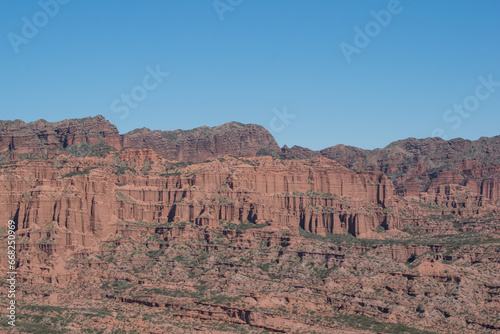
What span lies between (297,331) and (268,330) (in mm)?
5190

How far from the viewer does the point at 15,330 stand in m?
149

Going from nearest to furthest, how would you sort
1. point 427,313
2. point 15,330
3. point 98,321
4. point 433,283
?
point 15,330
point 98,321
point 427,313
point 433,283

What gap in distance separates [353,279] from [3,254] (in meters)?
69.1

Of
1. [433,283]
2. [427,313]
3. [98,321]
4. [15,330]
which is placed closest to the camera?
[15,330]

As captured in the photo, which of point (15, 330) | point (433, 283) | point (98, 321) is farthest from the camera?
point (433, 283)

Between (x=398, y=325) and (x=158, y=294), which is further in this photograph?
(x=158, y=294)

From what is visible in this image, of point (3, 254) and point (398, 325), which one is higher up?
point (3, 254)

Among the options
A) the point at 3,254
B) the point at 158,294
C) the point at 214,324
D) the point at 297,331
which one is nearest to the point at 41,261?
the point at 3,254

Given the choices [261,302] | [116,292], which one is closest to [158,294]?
[116,292]

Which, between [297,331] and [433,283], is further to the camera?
[433,283]

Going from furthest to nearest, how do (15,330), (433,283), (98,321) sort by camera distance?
(433,283), (98,321), (15,330)

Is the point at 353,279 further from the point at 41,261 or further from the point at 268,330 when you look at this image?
the point at 41,261

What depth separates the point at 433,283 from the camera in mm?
193750

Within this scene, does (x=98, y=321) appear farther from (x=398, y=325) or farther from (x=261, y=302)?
(x=398, y=325)
